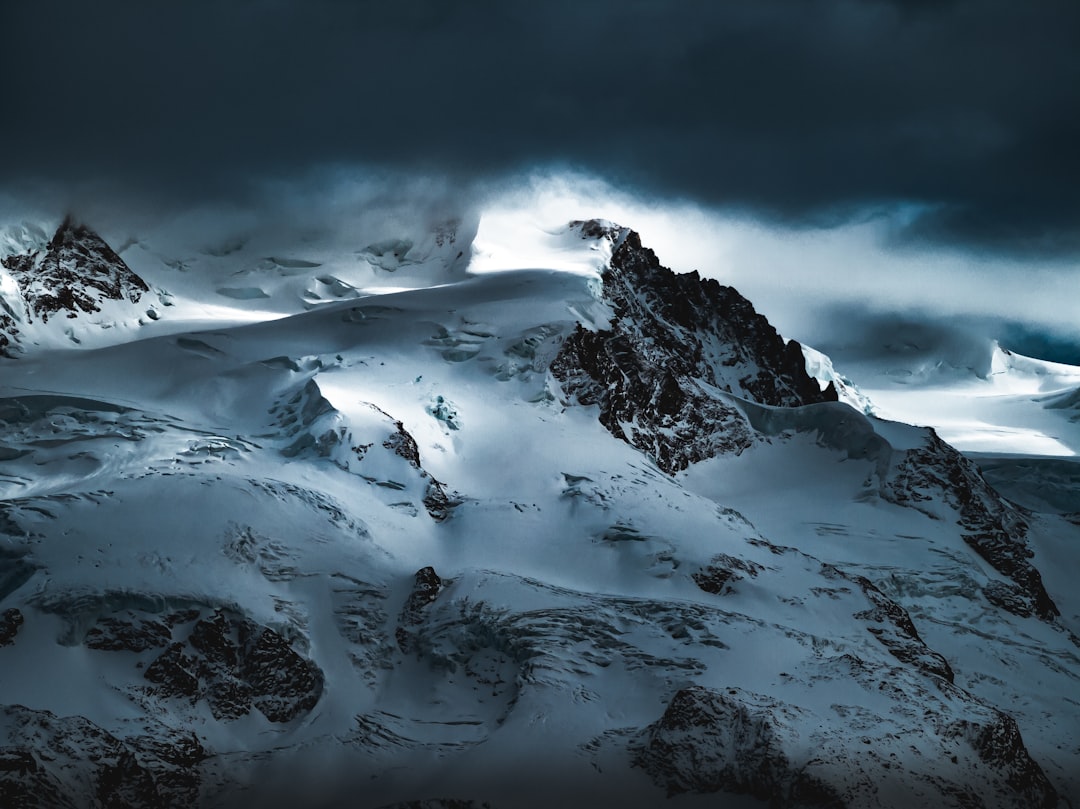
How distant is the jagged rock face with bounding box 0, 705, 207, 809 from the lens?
420ft

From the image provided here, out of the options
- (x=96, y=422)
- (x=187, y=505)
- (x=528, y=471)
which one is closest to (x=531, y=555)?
(x=528, y=471)

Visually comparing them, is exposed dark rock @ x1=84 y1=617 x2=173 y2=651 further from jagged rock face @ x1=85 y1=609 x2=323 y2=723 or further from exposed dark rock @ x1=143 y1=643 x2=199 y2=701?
exposed dark rock @ x1=143 y1=643 x2=199 y2=701

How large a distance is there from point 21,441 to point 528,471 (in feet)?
199

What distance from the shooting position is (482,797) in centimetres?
13712

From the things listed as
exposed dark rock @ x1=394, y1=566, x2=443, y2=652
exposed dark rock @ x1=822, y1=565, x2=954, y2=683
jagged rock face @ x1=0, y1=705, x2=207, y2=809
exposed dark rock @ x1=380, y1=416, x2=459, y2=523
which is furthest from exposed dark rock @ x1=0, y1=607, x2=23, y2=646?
exposed dark rock @ x1=822, y1=565, x2=954, y2=683

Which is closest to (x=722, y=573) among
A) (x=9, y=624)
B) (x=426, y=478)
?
(x=426, y=478)

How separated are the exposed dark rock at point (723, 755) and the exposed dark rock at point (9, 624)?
58988mm

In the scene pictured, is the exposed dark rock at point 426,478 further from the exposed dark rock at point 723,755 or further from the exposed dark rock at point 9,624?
the exposed dark rock at point 9,624

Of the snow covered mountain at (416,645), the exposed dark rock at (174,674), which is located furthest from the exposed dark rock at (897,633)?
the exposed dark rock at (174,674)

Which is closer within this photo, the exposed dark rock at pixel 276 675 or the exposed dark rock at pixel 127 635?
the exposed dark rock at pixel 127 635

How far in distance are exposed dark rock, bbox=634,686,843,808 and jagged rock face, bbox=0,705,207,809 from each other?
41731 millimetres

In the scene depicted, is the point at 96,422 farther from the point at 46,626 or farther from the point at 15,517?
the point at 46,626

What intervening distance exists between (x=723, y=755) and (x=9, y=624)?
6729cm

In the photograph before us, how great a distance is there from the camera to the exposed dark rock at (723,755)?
463 feet
